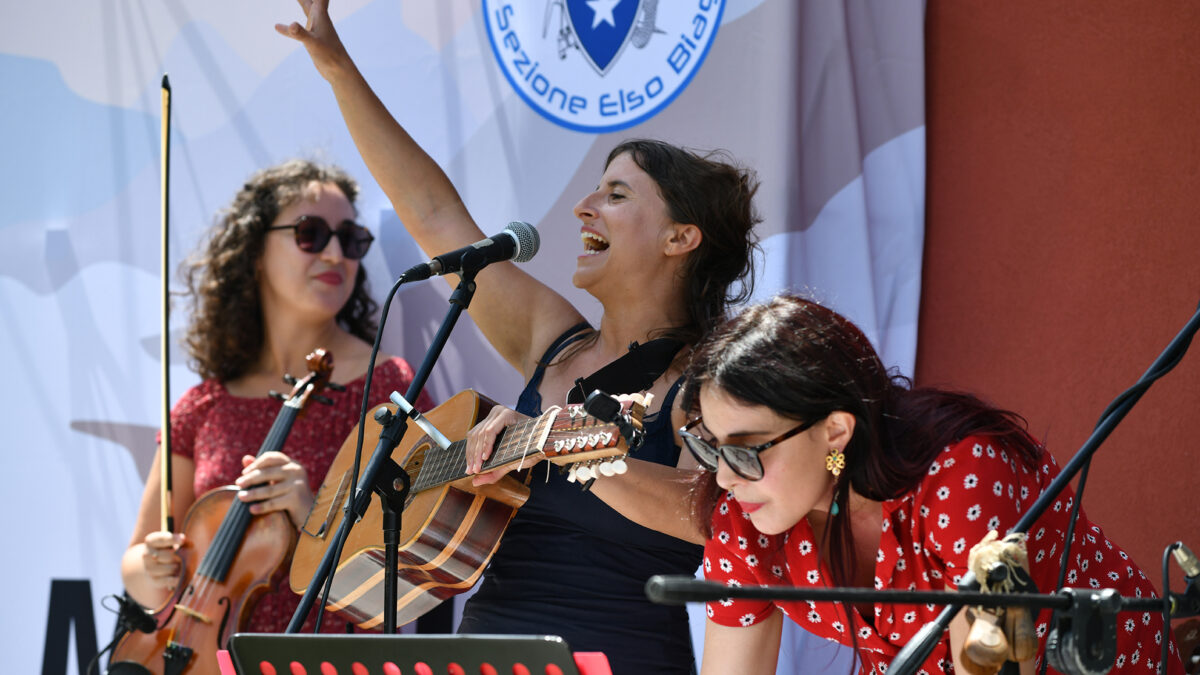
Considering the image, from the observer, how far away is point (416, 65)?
3.38 meters

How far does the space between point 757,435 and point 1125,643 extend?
657mm

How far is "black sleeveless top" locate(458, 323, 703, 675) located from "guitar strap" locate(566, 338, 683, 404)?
8cm

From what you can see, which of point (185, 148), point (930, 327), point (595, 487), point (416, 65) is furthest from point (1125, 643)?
point (185, 148)

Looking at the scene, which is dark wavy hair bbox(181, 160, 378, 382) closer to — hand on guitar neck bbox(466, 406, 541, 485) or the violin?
the violin

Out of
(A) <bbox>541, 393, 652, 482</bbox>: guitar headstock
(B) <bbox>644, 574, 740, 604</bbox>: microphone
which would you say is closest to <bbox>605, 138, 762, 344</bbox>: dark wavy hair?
(A) <bbox>541, 393, 652, 482</bbox>: guitar headstock

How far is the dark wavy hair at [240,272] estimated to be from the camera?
10.6ft

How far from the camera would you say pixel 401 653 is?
4.48 feet

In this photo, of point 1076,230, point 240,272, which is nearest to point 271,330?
point 240,272

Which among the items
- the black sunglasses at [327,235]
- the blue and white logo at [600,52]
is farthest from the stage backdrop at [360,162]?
the black sunglasses at [327,235]

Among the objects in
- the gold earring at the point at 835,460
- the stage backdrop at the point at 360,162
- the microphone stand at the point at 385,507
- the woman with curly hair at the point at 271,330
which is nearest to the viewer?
the gold earring at the point at 835,460

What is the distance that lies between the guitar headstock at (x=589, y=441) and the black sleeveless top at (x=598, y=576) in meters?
0.35

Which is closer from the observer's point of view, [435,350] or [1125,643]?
[1125,643]

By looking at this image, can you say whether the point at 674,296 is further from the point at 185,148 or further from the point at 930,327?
the point at 185,148

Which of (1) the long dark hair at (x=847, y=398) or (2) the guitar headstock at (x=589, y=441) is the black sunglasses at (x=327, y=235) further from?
(1) the long dark hair at (x=847, y=398)
